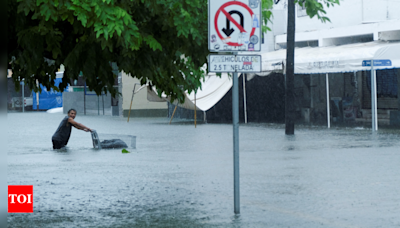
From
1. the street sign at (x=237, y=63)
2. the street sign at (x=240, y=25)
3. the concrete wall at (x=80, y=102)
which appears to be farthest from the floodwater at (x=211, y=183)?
the concrete wall at (x=80, y=102)

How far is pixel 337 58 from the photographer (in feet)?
79.6

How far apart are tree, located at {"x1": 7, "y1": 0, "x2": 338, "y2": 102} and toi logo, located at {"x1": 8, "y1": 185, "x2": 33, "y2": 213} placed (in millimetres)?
1768

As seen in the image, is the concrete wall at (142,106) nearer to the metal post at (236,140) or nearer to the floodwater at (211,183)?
the floodwater at (211,183)

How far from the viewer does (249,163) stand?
1427cm

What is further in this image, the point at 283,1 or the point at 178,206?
the point at 283,1

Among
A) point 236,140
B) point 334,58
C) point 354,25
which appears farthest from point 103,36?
point 354,25

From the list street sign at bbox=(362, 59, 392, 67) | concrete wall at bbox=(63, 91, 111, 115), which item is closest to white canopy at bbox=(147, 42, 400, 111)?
street sign at bbox=(362, 59, 392, 67)

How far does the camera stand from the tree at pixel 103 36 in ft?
20.4

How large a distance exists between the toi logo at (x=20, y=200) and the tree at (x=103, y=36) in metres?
1.77

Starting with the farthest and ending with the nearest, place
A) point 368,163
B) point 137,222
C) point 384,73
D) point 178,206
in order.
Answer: point 384,73, point 368,163, point 178,206, point 137,222

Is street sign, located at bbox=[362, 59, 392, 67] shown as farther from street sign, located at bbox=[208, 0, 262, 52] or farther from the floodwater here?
street sign, located at bbox=[208, 0, 262, 52]

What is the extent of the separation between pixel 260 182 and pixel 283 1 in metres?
25.2

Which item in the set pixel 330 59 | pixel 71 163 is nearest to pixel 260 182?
pixel 71 163

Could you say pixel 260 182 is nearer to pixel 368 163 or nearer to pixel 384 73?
pixel 368 163
